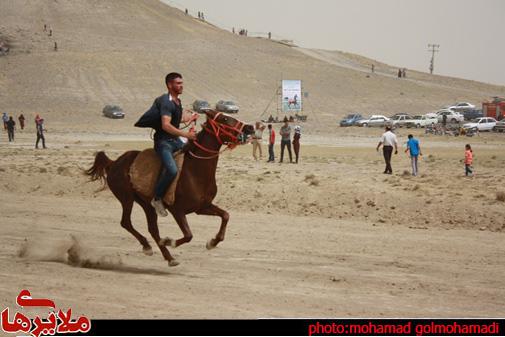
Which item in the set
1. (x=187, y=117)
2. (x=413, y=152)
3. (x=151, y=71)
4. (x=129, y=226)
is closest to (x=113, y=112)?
(x=151, y=71)

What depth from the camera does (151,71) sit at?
11650cm

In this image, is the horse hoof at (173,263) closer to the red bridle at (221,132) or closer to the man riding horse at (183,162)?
the man riding horse at (183,162)

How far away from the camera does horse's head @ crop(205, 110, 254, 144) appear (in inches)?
519

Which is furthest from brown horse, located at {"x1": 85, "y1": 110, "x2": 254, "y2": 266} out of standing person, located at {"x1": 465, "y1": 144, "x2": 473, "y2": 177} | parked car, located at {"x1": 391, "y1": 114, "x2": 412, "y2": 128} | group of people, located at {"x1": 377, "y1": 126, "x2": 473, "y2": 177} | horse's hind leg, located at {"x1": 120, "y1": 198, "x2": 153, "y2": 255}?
parked car, located at {"x1": 391, "y1": 114, "x2": 412, "y2": 128}

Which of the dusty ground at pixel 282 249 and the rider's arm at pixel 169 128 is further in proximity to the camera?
the rider's arm at pixel 169 128

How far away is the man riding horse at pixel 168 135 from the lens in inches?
512

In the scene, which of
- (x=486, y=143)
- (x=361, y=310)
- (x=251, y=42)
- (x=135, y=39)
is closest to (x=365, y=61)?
(x=251, y=42)

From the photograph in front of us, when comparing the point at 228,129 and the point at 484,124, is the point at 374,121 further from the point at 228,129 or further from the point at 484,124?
the point at 228,129

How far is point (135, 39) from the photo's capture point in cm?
13700

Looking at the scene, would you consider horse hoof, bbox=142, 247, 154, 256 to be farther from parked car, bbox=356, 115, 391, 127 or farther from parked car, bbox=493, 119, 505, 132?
parked car, bbox=356, 115, 391, 127

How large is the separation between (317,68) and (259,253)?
4712 inches

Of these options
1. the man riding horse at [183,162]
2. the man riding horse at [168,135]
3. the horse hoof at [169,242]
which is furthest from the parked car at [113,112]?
the horse hoof at [169,242]

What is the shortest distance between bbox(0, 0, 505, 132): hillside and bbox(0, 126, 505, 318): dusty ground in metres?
51.5

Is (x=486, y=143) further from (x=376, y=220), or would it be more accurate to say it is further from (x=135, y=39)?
(x=135, y=39)
